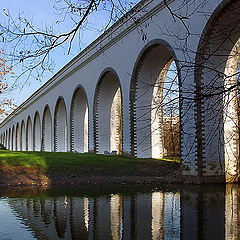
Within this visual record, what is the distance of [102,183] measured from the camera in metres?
12.5

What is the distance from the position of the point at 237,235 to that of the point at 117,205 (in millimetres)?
3150

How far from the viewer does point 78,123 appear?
27.2 m

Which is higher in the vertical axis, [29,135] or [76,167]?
[29,135]

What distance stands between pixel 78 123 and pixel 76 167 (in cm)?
1358

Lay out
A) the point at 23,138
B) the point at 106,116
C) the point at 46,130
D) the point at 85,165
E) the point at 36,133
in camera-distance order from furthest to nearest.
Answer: the point at 23,138, the point at 36,133, the point at 46,130, the point at 106,116, the point at 85,165

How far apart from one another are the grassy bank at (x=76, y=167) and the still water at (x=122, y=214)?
9.68 ft

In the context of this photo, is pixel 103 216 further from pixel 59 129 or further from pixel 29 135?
pixel 29 135

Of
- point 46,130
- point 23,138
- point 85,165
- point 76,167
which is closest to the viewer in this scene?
point 76,167

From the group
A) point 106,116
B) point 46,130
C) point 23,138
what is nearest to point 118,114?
point 106,116

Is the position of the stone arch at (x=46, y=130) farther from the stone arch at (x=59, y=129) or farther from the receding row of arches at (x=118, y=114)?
the stone arch at (x=59, y=129)

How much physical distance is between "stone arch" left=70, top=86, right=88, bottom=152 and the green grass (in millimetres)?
11654

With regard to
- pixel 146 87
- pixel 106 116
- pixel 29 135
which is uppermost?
pixel 146 87

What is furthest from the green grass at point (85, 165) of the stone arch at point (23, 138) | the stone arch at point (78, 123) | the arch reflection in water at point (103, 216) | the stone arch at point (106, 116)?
the stone arch at point (23, 138)

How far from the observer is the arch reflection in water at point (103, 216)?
5.27m
